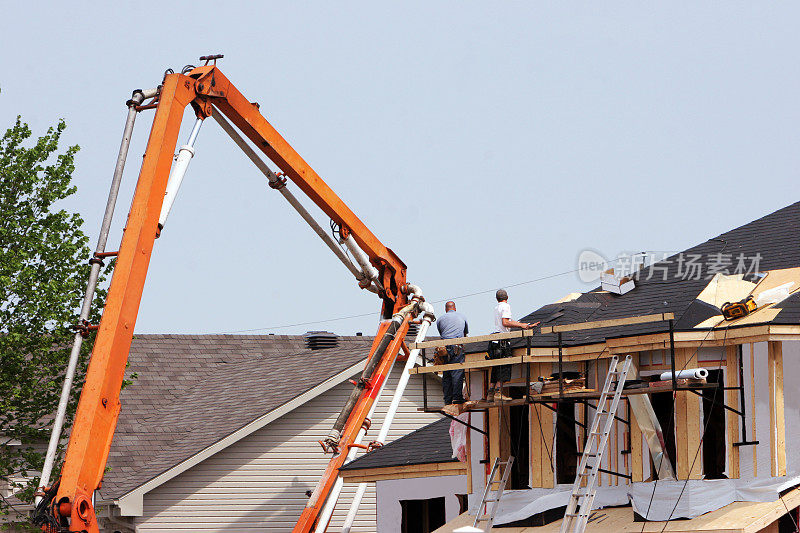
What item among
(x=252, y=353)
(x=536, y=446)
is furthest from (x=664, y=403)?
(x=252, y=353)

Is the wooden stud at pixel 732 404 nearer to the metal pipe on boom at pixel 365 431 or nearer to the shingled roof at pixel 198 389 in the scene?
the metal pipe on boom at pixel 365 431

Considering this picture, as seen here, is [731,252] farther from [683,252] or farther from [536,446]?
[536,446]

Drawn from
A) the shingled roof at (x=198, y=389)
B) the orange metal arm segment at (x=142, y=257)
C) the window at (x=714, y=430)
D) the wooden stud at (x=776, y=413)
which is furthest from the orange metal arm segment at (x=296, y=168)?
the wooden stud at (x=776, y=413)

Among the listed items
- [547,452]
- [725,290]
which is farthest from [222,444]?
[725,290]

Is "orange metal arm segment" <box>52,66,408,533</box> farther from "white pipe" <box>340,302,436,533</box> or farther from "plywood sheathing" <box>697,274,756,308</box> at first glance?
"plywood sheathing" <box>697,274,756,308</box>

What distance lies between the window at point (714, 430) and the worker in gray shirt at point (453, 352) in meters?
4.63

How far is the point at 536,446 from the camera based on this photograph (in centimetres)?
2198

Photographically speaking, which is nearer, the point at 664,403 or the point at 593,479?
the point at 593,479

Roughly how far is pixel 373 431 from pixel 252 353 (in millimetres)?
8114

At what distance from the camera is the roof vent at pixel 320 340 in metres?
38.8

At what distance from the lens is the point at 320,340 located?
127 feet

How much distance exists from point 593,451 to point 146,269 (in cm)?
739

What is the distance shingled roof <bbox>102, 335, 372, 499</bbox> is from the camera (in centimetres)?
3203

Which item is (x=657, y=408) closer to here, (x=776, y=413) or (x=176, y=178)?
(x=776, y=413)
